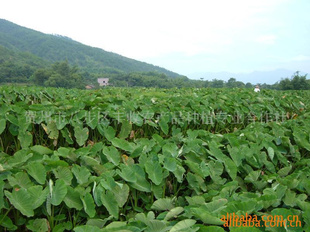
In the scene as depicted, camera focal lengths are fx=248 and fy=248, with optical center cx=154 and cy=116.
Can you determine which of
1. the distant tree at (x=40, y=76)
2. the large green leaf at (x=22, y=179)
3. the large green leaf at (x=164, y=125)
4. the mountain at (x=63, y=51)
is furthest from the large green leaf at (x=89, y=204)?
the mountain at (x=63, y=51)

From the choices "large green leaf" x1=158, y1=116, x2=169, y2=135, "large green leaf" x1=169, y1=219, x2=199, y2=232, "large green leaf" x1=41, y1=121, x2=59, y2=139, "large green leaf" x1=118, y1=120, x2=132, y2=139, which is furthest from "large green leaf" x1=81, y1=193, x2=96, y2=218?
"large green leaf" x1=158, y1=116, x2=169, y2=135

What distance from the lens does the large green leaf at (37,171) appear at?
1.07m

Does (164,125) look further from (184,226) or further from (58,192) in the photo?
(184,226)

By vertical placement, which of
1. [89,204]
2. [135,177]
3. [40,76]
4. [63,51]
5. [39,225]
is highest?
[63,51]

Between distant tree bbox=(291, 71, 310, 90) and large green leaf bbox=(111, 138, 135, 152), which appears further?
distant tree bbox=(291, 71, 310, 90)

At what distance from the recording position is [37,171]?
1.09 metres

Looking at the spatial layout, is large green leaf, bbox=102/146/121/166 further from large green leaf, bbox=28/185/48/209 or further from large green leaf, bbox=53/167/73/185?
large green leaf, bbox=28/185/48/209

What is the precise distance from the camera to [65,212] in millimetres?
1123

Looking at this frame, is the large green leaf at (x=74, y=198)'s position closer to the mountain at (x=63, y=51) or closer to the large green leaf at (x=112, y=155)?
the large green leaf at (x=112, y=155)

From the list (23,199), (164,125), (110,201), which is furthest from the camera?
(164,125)

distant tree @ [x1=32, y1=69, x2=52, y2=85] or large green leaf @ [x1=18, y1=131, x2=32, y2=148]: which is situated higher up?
large green leaf @ [x1=18, y1=131, x2=32, y2=148]

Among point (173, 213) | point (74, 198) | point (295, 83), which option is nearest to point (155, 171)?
point (173, 213)

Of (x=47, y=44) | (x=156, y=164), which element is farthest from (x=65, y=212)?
(x=47, y=44)

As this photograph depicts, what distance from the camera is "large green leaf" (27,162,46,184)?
3.52 ft
